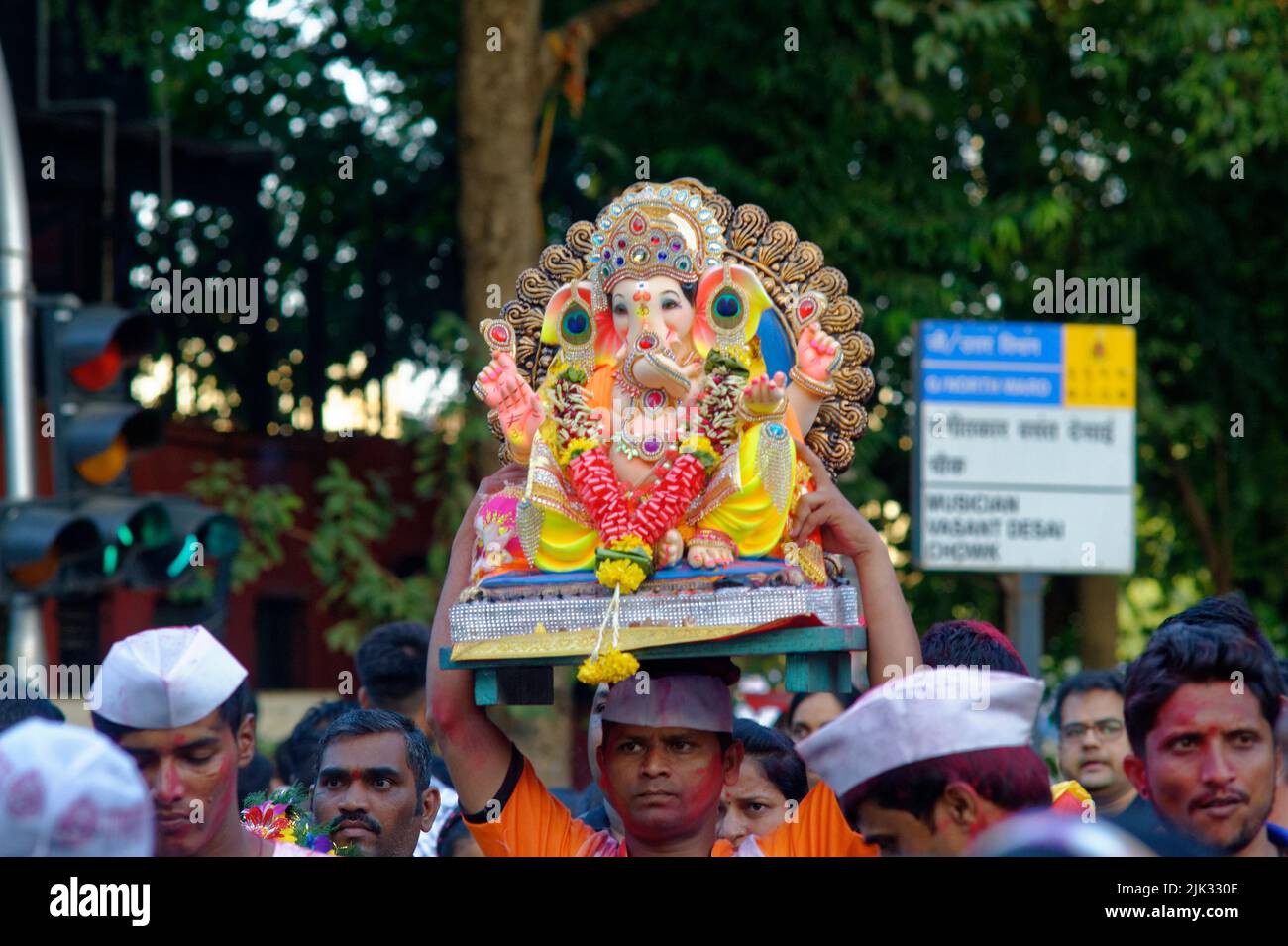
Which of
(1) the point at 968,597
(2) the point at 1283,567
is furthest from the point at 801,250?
(2) the point at 1283,567

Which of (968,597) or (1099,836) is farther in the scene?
(968,597)

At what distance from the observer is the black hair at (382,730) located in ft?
16.8

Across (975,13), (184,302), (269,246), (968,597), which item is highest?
(975,13)

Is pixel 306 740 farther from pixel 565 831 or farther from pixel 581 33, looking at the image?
pixel 581 33

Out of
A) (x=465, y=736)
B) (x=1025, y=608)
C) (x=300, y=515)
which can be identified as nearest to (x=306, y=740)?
(x=465, y=736)

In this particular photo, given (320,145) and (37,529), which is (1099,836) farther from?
(320,145)

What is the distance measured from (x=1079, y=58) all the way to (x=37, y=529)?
8001mm

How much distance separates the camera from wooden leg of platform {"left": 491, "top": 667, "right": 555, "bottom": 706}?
4316mm

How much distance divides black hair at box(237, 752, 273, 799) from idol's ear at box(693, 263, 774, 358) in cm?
262

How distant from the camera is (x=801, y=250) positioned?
15.2 feet

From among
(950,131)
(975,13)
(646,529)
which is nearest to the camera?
(646,529)

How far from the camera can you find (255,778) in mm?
6887

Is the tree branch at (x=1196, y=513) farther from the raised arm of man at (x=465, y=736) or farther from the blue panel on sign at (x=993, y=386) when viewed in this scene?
the raised arm of man at (x=465, y=736)

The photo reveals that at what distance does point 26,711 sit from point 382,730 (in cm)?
94
